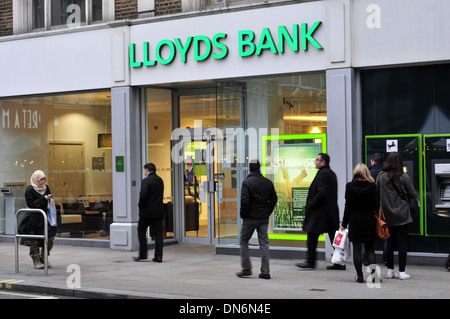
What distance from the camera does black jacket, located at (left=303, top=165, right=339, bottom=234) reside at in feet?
37.9

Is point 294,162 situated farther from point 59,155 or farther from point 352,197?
point 59,155

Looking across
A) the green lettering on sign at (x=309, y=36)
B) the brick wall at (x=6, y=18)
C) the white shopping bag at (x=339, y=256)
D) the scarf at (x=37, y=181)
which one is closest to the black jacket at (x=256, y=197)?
the white shopping bag at (x=339, y=256)

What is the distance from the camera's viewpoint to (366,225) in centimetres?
1038

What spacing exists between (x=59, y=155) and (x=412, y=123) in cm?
828

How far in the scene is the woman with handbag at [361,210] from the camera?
10.4m

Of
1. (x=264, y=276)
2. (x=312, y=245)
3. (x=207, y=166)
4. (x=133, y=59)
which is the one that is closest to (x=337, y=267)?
(x=312, y=245)

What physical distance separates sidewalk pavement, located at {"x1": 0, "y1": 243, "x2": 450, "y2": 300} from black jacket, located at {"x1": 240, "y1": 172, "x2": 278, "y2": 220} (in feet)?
3.28

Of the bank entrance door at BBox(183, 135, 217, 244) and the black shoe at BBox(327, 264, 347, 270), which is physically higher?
the bank entrance door at BBox(183, 135, 217, 244)

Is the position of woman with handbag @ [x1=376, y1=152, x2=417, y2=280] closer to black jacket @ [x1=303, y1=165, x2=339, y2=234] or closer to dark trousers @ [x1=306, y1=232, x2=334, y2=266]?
black jacket @ [x1=303, y1=165, x2=339, y2=234]

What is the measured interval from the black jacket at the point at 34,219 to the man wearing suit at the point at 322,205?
4372 millimetres

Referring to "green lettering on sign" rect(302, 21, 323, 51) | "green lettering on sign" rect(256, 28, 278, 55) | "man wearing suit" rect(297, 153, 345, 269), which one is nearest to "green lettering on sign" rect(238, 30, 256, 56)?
"green lettering on sign" rect(256, 28, 278, 55)

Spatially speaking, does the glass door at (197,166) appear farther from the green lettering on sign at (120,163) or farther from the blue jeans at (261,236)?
the blue jeans at (261,236)

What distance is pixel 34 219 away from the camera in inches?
481

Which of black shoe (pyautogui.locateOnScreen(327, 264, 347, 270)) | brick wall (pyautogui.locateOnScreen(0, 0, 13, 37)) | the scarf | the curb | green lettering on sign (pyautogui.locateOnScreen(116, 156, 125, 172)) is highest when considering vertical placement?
brick wall (pyautogui.locateOnScreen(0, 0, 13, 37))
